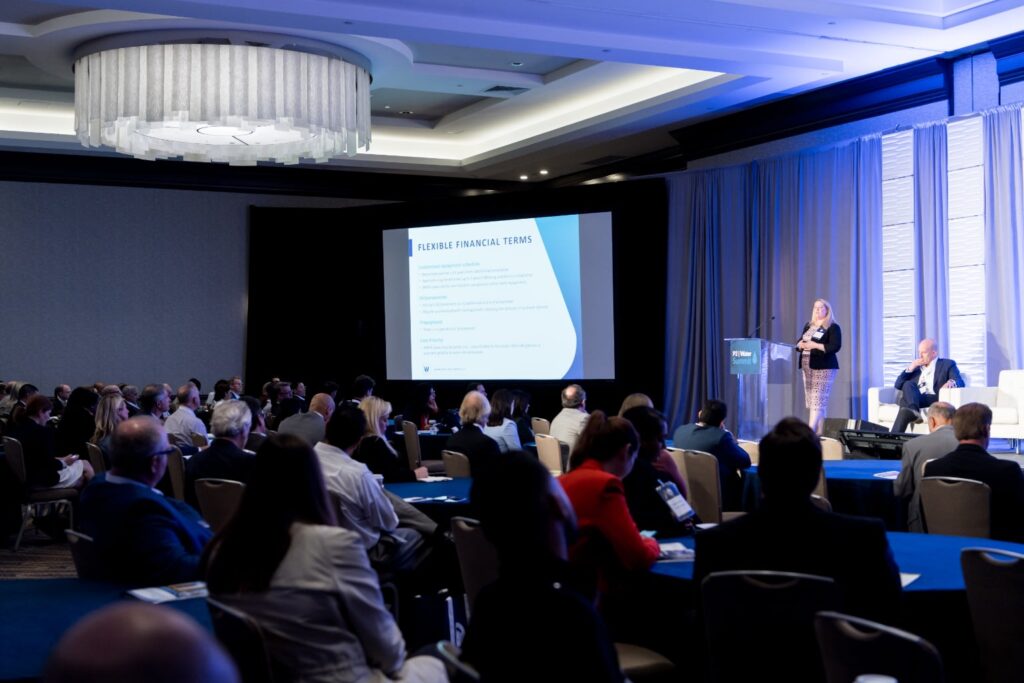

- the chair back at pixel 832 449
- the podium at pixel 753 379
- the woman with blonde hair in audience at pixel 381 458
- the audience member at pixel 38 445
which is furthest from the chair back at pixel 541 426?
the audience member at pixel 38 445

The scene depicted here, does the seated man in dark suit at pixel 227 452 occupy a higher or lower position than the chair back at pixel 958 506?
higher

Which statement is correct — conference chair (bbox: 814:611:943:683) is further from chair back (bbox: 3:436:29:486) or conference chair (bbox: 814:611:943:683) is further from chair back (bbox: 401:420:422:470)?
chair back (bbox: 401:420:422:470)

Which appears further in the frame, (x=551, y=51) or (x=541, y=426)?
(x=541, y=426)

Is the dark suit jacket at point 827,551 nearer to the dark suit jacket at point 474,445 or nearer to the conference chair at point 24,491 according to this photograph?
the dark suit jacket at point 474,445

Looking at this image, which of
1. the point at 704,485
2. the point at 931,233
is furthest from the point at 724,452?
the point at 931,233

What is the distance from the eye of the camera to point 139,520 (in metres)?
3.40

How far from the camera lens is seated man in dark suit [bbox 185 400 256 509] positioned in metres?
5.50

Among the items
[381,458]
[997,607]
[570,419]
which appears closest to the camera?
[997,607]

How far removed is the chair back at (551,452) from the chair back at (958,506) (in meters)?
3.24

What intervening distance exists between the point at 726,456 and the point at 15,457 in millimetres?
5036

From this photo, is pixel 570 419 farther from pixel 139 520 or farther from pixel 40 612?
pixel 40 612

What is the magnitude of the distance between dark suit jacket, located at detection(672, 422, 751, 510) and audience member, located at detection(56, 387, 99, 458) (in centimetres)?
523

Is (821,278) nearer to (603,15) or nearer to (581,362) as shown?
(581,362)

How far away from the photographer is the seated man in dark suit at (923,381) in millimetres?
9672
